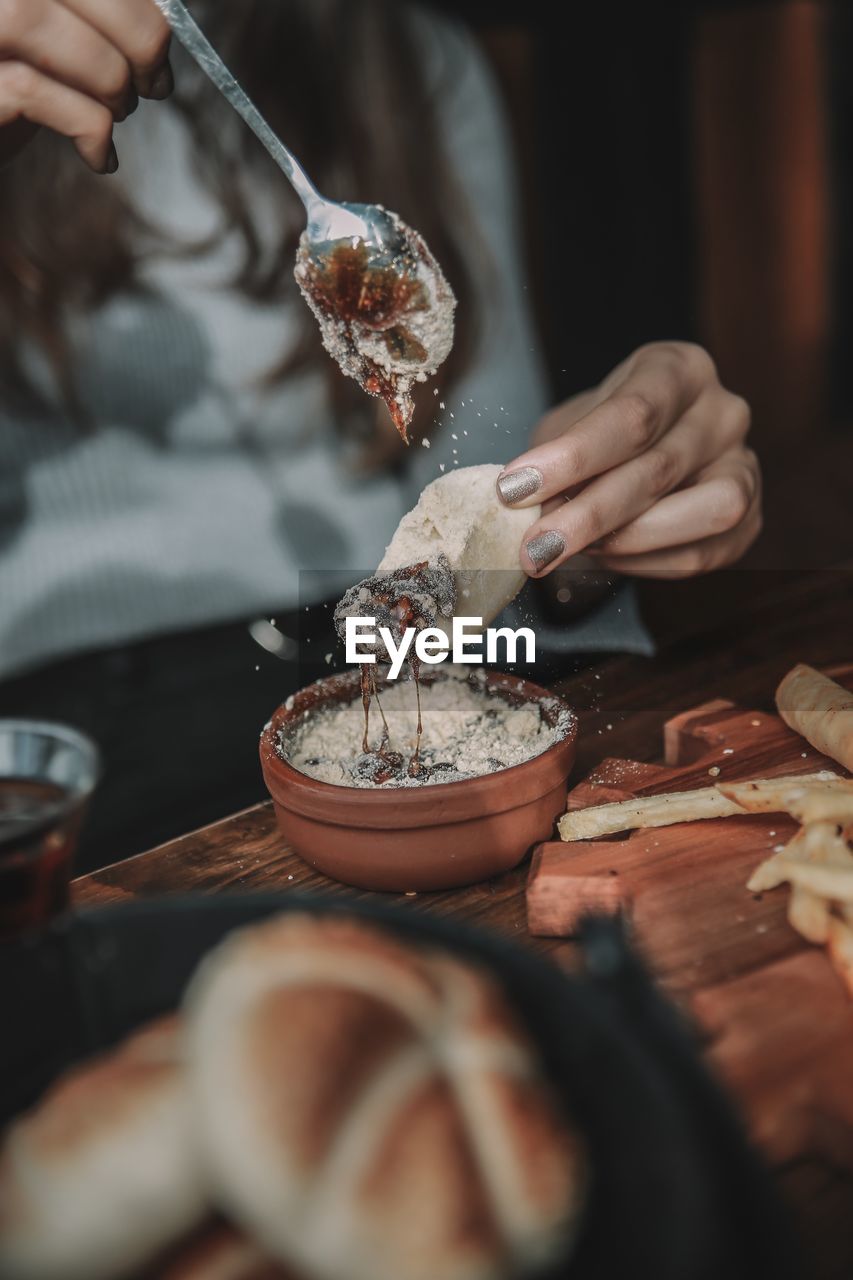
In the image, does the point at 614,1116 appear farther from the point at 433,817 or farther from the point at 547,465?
the point at 547,465

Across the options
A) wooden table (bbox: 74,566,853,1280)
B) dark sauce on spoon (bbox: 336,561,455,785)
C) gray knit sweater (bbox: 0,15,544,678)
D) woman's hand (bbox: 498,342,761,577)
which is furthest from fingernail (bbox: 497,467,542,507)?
gray knit sweater (bbox: 0,15,544,678)

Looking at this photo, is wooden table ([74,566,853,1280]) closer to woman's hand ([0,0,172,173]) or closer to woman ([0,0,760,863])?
woman ([0,0,760,863])

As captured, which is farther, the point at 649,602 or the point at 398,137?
the point at 398,137

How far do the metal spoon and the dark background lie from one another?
2.25 metres

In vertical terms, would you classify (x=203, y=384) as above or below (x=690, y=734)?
above

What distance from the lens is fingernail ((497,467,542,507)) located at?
1.12 metres

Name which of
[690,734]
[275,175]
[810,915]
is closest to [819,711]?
[690,734]

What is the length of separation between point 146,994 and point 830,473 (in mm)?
2875

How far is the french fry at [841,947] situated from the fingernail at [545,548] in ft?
1.50

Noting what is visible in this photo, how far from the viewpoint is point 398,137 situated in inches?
83.3

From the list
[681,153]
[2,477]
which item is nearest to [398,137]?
[2,477]

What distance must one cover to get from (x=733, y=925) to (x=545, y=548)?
418 millimetres

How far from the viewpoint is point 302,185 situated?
108cm

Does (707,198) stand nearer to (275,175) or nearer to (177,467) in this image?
(275,175)
